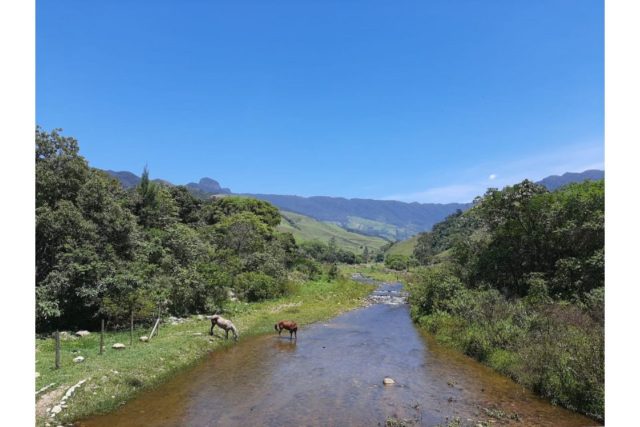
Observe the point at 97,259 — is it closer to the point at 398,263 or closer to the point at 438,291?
the point at 438,291

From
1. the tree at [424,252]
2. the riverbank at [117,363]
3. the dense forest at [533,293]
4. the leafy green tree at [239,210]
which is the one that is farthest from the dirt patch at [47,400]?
the tree at [424,252]

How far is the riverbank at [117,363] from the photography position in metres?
14.8

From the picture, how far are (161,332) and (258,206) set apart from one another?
6101cm

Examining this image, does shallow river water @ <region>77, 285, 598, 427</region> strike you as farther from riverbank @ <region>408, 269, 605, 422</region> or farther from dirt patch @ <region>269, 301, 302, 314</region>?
dirt patch @ <region>269, 301, 302, 314</region>

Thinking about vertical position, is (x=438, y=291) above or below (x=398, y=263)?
above

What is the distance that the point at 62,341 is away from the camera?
22609mm

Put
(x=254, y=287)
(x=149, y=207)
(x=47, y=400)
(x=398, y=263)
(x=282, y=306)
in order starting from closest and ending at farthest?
(x=47, y=400), (x=282, y=306), (x=254, y=287), (x=149, y=207), (x=398, y=263)

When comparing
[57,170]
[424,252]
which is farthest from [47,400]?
[424,252]

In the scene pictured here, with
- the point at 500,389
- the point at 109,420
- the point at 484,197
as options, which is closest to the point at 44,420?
the point at 109,420

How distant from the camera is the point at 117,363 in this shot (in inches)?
717

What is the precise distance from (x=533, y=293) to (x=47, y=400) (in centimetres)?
2864

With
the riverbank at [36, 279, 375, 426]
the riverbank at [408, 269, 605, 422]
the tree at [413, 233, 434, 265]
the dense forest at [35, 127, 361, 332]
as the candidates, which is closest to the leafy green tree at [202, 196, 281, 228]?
the dense forest at [35, 127, 361, 332]
